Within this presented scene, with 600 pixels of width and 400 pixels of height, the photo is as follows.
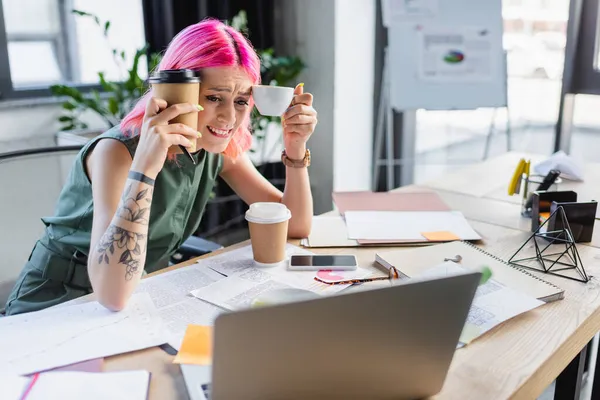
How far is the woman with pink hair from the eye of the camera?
102 centimetres

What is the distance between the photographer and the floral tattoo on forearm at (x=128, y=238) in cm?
100

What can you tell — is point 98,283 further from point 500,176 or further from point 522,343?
point 500,176

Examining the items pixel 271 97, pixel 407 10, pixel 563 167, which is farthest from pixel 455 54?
pixel 271 97

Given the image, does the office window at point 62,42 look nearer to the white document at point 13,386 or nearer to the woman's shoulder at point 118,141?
the woman's shoulder at point 118,141

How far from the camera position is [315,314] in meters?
0.59

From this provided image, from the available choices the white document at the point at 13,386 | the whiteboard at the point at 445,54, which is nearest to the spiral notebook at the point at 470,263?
the white document at the point at 13,386

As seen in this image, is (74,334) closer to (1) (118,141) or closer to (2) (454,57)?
(1) (118,141)

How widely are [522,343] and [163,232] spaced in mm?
817

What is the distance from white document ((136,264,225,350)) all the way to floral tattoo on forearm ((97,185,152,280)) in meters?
0.07

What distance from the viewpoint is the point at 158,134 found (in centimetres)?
103

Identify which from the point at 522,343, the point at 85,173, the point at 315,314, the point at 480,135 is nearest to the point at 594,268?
the point at 522,343

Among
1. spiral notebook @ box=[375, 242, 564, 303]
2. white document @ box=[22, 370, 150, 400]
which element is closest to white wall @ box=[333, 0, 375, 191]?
spiral notebook @ box=[375, 242, 564, 303]

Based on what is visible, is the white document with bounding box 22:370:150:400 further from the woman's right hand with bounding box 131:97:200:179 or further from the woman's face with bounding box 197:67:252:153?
Result: the woman's face with bounding box 197:67:252:153

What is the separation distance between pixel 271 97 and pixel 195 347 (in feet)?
1.87
